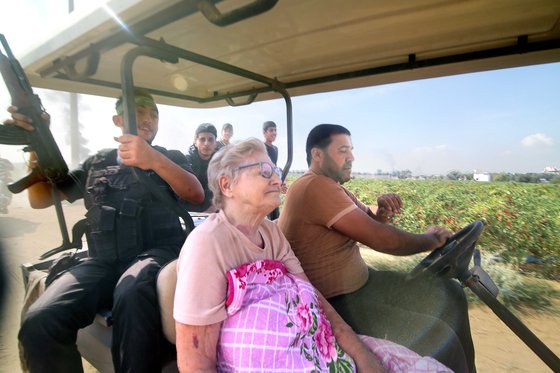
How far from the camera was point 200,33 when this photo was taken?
62.1 inches

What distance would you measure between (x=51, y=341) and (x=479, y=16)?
2374mm

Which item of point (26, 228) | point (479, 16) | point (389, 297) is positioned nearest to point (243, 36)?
point (479, 16)

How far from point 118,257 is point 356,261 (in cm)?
132

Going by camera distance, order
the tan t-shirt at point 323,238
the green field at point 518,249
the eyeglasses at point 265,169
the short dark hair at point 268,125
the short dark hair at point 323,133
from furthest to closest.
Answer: the short dark hair at point 268,125, the green field at point 518,249, the short dark hair at point 323,133, the tan t-shirt at point 323,238, the eyeglasses at point 265,169

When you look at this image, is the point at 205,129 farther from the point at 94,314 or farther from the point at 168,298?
the point at 168,298

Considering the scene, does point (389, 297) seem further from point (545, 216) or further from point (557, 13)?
point (545, 216)

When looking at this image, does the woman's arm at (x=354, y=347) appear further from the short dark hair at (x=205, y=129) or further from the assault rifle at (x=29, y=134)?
the short dark hair at (x=205, y=129)

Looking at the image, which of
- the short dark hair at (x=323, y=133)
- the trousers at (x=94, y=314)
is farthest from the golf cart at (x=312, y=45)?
the short dark hair at (x=323, y=133)

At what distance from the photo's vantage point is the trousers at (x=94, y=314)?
1.29 m

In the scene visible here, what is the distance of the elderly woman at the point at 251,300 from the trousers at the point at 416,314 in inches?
9.5

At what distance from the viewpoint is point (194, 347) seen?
108 cm

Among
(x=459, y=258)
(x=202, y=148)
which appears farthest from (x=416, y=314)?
(x=202, y=148)

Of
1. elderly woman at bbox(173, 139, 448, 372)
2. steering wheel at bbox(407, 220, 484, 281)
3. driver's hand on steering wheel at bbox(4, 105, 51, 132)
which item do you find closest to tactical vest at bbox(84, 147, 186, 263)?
driver's hand on steering wheel at bbox(4, 105, 51, 132)

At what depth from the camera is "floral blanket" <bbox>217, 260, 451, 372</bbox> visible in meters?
1.10
